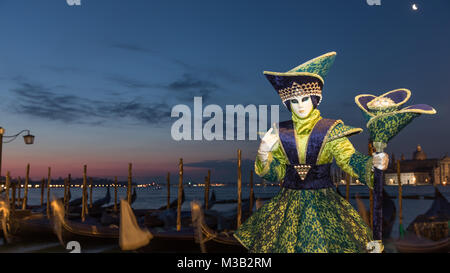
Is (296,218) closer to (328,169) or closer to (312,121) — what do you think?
(328,169)

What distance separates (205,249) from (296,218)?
293 inches

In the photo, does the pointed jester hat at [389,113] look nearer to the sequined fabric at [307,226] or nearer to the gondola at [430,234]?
the sequined fabric at [307,226]

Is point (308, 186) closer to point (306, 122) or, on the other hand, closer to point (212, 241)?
point (306, 122)

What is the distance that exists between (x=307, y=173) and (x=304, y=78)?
0.72m

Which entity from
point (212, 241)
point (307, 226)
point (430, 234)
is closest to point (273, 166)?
point (307, 226)

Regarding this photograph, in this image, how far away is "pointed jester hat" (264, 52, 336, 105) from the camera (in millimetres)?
2861

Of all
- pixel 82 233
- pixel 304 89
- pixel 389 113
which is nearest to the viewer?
pixel 389 113

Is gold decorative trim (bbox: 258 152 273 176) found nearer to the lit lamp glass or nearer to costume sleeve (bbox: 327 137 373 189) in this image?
costume sleeve (bbox: 327 137 373 189)

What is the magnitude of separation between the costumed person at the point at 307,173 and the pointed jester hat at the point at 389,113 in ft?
0.51

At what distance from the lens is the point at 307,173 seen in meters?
2.81

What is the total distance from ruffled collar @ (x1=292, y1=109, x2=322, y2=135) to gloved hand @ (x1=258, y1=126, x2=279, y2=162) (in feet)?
0.64

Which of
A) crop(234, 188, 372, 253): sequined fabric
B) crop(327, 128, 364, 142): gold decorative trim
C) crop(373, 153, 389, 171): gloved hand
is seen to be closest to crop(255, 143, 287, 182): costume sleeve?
crop(234, 188, 372, 253): sequined fabric

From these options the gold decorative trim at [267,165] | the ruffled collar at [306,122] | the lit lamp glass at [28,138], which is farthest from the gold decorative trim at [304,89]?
the lit lamp glass at [28,138]
